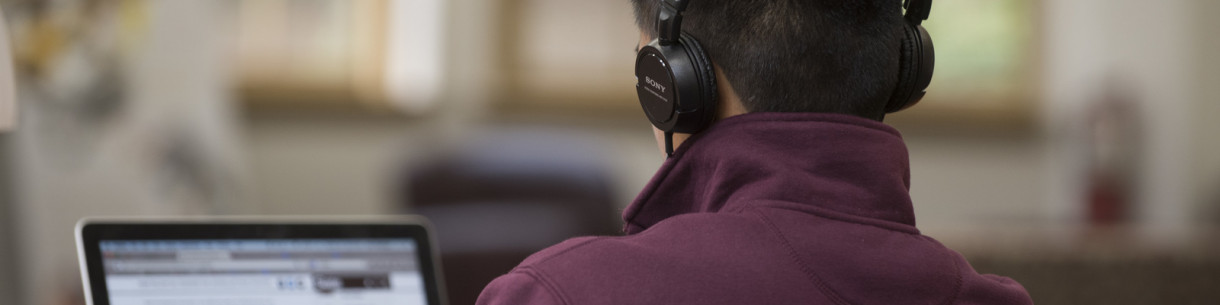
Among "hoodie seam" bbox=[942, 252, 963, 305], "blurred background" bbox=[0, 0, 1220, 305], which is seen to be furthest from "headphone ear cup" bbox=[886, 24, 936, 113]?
"blurred background" bbox=[0, 0, 1220, 305]

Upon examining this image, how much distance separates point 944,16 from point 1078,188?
68cm

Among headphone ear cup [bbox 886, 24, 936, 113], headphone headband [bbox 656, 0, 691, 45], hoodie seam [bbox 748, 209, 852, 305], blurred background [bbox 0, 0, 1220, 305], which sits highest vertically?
headphone headband [bbox 656, 0, 691, 45]

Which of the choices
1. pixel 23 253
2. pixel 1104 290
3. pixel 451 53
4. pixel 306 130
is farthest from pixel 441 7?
pixel 1104 290

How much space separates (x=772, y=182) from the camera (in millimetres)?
699

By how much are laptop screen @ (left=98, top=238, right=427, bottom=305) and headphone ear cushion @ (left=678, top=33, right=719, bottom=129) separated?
364mm

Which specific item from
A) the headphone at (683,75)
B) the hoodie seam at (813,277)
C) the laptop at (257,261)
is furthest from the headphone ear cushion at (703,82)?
the laptop at (257,261)

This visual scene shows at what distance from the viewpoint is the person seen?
662 millimetres

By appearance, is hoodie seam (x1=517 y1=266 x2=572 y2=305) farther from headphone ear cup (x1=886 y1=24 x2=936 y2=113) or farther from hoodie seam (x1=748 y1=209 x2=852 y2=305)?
headphone ear cup (x1=886 y1=24 x2=936 y2=113)

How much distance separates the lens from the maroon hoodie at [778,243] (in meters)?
0.66

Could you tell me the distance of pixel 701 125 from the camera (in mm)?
762

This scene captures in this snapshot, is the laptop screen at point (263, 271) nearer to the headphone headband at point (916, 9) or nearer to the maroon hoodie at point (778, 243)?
the maroon hoodie at point (778, 243)

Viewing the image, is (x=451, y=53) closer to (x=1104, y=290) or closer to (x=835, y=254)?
(x=1104, y=290)

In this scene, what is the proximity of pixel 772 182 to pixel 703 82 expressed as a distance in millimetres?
87

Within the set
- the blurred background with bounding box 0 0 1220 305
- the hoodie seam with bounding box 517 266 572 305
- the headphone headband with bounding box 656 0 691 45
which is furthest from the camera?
the blurred background with bounding box 0 0 1220 305
